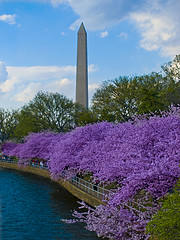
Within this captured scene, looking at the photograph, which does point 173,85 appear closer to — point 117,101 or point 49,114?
point 117,101

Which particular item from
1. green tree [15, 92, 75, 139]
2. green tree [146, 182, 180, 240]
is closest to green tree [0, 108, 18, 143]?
green tree [15, 92, 75, 139]

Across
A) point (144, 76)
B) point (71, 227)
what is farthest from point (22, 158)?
point (71, 227)

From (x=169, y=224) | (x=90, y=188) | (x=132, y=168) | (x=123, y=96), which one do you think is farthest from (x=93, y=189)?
(x=123, y=96)

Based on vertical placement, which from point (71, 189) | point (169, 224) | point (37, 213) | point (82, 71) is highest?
point (82, 71)

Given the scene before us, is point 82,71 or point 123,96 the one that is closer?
point 123,96

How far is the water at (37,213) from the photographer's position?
19.1m

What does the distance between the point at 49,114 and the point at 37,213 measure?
130ft

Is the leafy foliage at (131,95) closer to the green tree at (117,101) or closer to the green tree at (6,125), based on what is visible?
the green tree at (117,101)

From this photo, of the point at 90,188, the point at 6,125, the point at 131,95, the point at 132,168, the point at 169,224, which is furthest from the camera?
the point at 6,125

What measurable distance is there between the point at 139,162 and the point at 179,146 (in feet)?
8.28

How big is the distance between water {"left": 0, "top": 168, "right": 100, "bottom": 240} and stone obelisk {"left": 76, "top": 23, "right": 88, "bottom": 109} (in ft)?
109

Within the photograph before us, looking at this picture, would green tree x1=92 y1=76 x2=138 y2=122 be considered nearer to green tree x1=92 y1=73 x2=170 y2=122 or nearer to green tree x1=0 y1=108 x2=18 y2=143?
green tree x1=92 y1=73 x2=170 y2=122

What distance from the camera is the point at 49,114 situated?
63156 millimetres

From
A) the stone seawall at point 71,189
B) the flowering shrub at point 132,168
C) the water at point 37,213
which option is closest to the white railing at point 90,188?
the stone seawall at point 71,189
